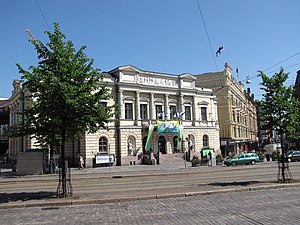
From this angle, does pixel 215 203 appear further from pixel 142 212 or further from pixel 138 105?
pixel 138 105

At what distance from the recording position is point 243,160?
41.0 metres

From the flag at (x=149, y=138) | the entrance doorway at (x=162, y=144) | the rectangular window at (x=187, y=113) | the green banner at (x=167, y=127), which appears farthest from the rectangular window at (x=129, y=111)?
the rectangular window at (x=187, y=113)

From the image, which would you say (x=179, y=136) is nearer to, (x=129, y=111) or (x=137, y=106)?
(x=137, y=106)

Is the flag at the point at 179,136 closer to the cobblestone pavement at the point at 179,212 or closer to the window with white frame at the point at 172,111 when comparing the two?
the window with white frame at the point at 172,111

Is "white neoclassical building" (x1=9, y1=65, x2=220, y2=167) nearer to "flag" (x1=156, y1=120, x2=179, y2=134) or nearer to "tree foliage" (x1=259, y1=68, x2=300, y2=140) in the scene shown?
"flag" (x1=156, y1=120, x2=179, y2=134)

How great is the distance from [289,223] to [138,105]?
3991 cm

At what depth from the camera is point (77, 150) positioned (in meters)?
42.7

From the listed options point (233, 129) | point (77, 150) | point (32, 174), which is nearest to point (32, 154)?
point (32, 174)

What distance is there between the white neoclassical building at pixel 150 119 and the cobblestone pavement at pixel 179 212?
29577 mm

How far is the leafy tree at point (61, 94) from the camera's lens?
13039 mm

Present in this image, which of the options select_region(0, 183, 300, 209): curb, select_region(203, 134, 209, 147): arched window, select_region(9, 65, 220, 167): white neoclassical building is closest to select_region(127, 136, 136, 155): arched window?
select_region(9, 65, 220, 167): white neoclassical building

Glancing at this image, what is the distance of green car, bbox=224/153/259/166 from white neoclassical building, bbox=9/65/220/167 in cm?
996

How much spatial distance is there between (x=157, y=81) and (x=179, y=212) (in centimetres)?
4096

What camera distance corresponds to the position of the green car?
40406 millimetres
